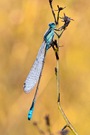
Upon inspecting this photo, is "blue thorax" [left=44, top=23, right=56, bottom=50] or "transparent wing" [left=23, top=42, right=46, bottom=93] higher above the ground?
"blue thorax" [left=44, top=23, right=56, bottom=50]

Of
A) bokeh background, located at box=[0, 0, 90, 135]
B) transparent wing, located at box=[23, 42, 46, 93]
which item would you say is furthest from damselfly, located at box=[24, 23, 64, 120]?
bokeh background, located at box=[0, 0, 90, 135]

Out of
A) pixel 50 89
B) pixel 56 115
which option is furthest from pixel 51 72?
pixel 56 115

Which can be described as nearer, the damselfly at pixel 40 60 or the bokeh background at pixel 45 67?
the damselfly at pixel 40 60

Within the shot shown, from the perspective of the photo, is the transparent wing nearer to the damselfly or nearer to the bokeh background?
the damselfly

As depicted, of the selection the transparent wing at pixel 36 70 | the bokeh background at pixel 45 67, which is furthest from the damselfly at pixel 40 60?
the bokeh background at pixel 45 67

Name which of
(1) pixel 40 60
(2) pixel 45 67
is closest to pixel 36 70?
(1) pixel 40 60

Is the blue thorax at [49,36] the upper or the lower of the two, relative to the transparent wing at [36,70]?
upper

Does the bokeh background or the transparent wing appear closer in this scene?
the transparent wing

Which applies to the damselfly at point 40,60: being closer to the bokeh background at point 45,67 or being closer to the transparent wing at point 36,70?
the transparent wing at point 36,70

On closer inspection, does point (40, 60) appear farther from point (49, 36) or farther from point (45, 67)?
point (45, 67)
